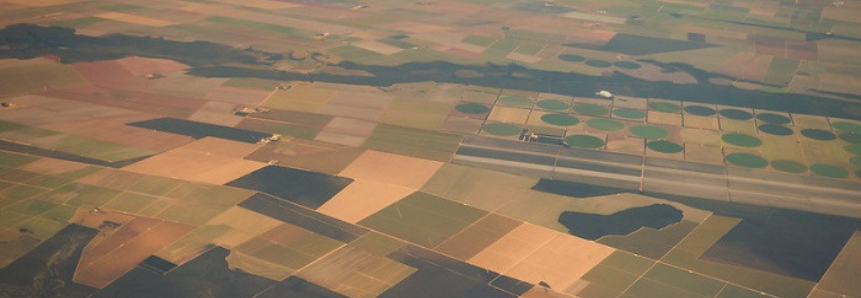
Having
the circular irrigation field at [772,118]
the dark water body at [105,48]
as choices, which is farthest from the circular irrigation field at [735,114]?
the dark water body at [105,48]

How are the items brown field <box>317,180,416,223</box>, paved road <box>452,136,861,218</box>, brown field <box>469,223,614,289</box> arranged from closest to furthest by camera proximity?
brown field <box>469,223,614,289</box>
brown field <box>317,180,416,223</box>
paved road <box>452,136,861,218</box>

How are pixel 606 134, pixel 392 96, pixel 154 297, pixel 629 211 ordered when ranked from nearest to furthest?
pixel 154 297
pixel 629 211
pixel 606 134
pixel 392 96

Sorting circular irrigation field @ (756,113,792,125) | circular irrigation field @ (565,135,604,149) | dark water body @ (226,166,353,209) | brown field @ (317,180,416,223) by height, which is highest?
dark water body @ (226,166,353,209)

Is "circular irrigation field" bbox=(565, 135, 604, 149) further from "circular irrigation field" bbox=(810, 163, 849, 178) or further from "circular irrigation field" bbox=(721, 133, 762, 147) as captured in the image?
"circular irrigation field" bbox=(810, 163, 849, 178)

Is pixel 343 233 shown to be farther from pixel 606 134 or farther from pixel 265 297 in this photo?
pixel 606 134

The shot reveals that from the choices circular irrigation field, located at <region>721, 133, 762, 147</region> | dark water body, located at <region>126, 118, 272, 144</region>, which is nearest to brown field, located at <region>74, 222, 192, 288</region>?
dark water body, located at <region>126, 118, 272, 144</region>

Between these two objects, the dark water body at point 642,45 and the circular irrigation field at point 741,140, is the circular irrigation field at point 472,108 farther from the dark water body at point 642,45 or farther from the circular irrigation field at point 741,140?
the dark water body at point 642,45

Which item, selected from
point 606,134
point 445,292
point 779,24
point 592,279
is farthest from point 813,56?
point 445,292
